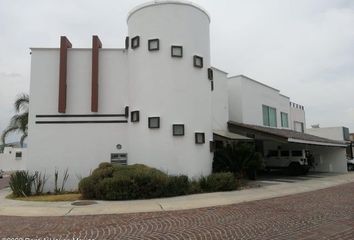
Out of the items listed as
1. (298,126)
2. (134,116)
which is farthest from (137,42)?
(298,126)

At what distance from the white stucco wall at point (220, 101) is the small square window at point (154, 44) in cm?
666

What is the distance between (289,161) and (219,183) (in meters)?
14.0

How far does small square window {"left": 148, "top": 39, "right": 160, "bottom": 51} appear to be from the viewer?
17.8m

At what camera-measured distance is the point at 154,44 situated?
17.9 m

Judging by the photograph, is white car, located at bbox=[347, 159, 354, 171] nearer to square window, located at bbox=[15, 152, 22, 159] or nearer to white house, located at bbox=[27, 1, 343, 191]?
white house, located at bbox=[27, 1, 343, 191]

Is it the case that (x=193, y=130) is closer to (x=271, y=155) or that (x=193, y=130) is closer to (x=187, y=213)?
(x=187, y=213)

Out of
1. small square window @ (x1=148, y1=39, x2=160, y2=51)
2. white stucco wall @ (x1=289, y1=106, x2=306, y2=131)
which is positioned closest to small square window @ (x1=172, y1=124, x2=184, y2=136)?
small square window @ (x1=148, y1=39, x2=160, y2=51)

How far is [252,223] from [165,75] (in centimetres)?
1036

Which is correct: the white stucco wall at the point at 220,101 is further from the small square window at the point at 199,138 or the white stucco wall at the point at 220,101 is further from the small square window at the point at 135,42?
the small square window at the point at 135,42

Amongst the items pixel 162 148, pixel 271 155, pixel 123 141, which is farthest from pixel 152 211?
pixel 271 155

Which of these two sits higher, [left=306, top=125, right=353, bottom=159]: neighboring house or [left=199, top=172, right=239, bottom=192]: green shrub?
[left=306, top=125, right=353, bottom=159]: neighboring house

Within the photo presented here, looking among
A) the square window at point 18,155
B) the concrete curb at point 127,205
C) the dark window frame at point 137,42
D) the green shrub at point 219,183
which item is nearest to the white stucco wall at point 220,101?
the green shrub at point 219,183

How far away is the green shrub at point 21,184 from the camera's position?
16078mm

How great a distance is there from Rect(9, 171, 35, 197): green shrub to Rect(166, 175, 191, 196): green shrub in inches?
279
